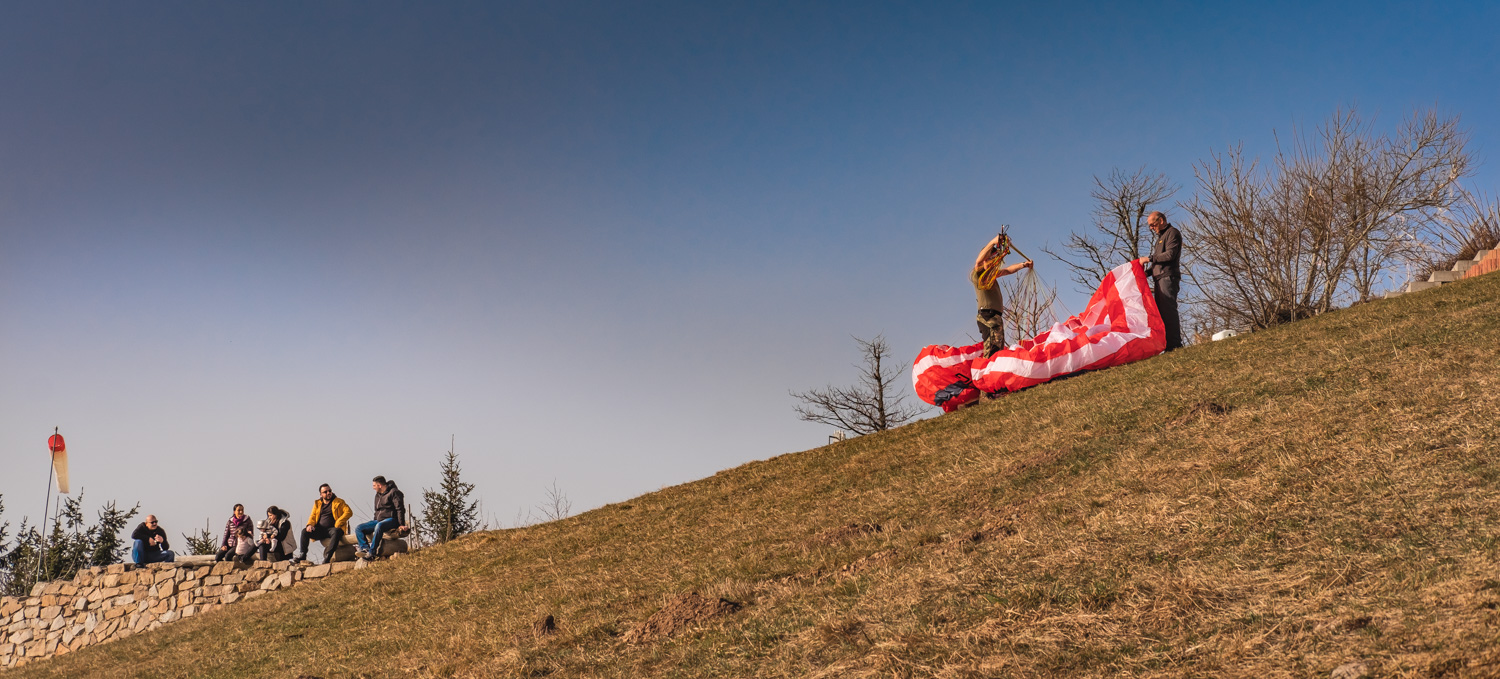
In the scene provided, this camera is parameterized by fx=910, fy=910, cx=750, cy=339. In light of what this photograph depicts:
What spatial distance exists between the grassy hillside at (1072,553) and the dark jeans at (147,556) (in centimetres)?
Answer: 564

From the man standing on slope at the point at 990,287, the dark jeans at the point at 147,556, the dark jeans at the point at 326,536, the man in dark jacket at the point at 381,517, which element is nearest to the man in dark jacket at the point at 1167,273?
the man standing on slope at the point at 990,287

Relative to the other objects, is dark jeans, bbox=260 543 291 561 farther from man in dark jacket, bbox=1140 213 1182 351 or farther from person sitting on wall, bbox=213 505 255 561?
man in dark jacket, bbox=1140 213 1182 351

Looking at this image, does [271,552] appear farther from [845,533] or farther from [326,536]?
[845,533]

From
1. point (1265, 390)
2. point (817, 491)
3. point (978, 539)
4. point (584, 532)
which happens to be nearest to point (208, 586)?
point (584, 532)

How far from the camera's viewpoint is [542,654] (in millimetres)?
7754

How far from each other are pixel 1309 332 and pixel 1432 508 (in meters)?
8.25

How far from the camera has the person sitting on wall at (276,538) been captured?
18.8m

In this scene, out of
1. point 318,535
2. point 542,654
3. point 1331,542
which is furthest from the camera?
point 318,535

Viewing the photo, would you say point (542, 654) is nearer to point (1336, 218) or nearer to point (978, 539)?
point (978, 539)

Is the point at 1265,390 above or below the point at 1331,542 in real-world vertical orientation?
above

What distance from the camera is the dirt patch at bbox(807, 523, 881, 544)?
9.11m

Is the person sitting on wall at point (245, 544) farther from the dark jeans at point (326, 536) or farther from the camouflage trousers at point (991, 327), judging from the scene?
the camouflage trousers at point (991, 327)

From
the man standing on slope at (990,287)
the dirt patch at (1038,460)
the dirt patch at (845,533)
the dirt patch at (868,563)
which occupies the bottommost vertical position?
the dirt patch at (868,563)

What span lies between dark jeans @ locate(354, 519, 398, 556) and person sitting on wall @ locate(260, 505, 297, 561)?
232 centimetres
